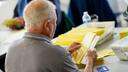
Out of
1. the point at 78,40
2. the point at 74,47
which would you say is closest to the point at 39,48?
the point at 74,47

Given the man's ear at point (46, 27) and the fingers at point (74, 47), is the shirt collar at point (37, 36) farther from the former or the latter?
the fingers at point (74, 47)

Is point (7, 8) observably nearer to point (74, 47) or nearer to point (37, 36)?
point (74, 47)

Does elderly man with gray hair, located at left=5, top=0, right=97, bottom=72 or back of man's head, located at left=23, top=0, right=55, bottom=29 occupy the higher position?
back of man's head, located at left=23, top=0, right=55, bottom=29

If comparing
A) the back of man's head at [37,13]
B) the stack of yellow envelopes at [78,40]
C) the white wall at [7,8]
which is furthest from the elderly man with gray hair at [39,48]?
the white wall at [7,8]

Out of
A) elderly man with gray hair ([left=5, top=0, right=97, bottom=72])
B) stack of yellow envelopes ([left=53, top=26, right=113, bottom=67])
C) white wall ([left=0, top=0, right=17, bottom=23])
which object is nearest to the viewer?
elderly man with gray hair ([left=5, top=0, right=97, bottom=72])

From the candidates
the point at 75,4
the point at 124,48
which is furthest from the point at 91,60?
the point at 75,4

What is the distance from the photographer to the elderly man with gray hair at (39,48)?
147cm

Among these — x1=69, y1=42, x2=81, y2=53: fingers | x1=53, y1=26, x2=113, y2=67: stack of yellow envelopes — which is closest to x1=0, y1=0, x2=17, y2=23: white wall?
x1=53, y1=26, x2=113, y2=67: stack of yellow envelopes

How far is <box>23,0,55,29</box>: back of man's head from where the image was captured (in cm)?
150

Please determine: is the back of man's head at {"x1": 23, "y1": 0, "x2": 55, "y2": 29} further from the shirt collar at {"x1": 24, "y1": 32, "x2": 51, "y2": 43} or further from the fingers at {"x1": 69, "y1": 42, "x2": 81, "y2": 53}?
the fingers at {"x1": 69, "y1": 42, "x2": 81, "y2": 53}

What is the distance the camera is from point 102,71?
179 cm

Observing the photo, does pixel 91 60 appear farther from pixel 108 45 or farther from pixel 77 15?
pixel 77 15

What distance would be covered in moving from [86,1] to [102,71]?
1.93 metres

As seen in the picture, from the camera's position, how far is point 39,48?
1490 mm
